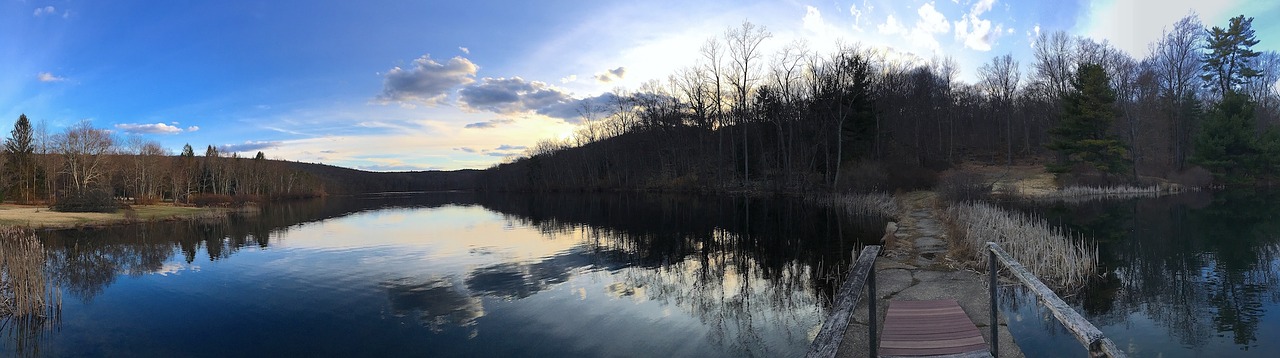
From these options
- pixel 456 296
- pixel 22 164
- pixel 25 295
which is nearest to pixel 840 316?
pixel 456 296

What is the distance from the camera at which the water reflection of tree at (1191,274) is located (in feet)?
26.5

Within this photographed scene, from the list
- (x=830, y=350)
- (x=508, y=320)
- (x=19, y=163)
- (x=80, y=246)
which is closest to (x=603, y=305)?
(x=508, y=320)

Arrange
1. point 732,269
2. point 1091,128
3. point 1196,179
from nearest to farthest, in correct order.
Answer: point 732,269 → point 1091,128 → point 1196,179

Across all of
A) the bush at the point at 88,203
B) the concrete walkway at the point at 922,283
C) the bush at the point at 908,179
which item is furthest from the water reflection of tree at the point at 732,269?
the bush at the point at 88,203

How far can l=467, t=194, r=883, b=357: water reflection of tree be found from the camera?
877 cm

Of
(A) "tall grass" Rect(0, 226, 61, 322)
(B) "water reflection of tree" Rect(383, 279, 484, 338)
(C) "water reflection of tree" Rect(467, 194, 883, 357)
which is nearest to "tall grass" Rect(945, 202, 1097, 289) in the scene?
(C) "water reflection of tree" Rect(467, 194, 883, 357)

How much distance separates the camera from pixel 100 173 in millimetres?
57812

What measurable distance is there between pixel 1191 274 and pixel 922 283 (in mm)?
6814

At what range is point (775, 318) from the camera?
873 cm

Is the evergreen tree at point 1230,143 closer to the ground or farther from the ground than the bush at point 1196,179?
farther from the ground

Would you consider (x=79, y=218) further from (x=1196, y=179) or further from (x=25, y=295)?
(x=1196, y=179)

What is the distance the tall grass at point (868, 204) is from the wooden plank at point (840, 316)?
21.2 m

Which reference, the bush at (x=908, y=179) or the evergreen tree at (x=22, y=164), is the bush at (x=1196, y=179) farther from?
the evergreen tree at (x=22, y=164)

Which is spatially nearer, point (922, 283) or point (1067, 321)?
point (1067, 321)
